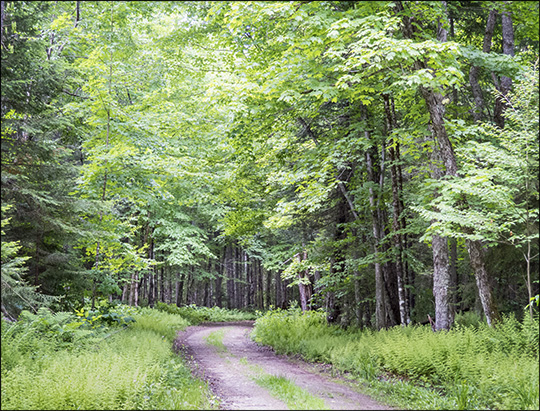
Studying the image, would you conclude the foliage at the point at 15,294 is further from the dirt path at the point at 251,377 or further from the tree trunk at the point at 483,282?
the tree trunk at the point at 483,282

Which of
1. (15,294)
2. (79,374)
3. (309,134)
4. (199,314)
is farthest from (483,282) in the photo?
(199,314)

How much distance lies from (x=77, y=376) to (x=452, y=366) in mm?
6134

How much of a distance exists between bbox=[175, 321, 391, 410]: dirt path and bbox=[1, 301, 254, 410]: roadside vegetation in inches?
21.2

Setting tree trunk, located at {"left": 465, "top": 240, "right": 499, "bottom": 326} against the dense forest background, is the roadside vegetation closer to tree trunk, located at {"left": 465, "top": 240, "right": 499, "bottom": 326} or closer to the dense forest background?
the dense forest background

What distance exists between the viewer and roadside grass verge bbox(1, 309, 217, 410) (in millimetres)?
5082

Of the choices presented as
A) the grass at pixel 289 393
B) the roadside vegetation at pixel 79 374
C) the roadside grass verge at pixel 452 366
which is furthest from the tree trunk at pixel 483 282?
the roadside vegetation at pixel 79 374

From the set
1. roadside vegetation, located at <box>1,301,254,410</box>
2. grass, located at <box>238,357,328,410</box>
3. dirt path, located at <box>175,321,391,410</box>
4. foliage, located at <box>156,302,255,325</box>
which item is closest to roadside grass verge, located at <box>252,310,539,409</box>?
dirt path, located at <box>175,321,391,410</box>

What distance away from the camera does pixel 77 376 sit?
5484mm

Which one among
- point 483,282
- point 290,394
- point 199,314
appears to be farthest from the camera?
point 199,314

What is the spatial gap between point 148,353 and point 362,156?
28.2ft

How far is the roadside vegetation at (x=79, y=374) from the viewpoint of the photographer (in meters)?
5.09

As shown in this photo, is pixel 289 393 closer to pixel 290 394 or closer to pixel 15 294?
pixel 290 394

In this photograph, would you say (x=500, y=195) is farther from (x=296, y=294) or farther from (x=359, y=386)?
(x=296, y=294)

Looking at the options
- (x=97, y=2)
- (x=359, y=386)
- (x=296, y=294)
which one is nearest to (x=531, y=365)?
(x=359, y=386)
